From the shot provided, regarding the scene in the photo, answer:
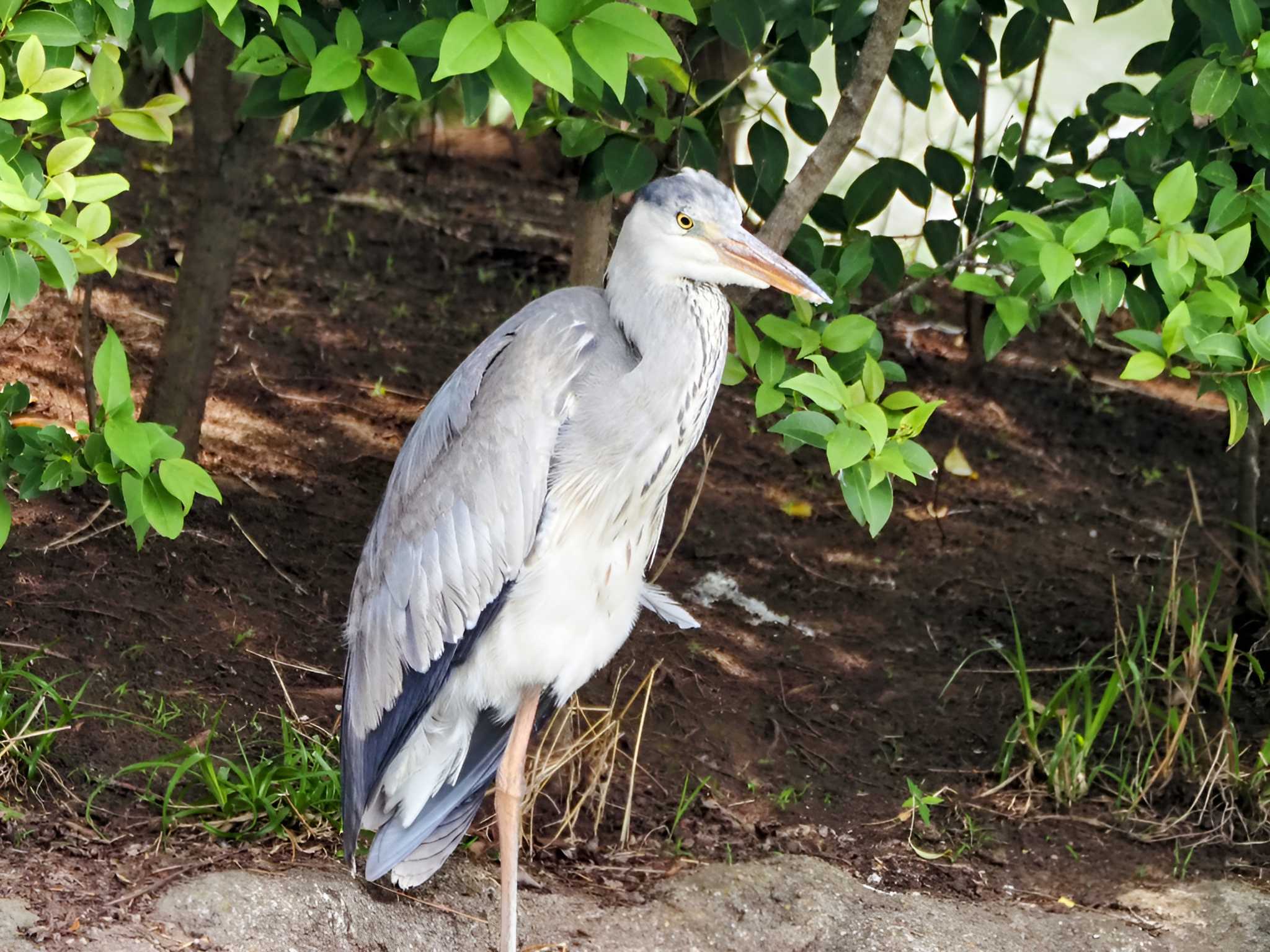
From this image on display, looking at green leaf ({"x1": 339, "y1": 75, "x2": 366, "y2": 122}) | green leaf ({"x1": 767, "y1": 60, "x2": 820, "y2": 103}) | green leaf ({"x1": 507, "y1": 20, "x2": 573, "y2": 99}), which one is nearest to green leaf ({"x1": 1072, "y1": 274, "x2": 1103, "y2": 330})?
green leaf ({"x1": 767, "y1": 60, "x2": 820, "y2": 103})

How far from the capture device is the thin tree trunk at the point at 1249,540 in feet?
13.8

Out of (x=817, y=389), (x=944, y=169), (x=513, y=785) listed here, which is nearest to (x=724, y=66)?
(x=944, y=169)

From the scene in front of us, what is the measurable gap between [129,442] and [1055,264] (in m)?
1.55

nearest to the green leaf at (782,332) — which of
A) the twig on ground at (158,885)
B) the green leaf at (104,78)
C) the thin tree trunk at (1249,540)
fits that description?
the green leaf at (104,78)

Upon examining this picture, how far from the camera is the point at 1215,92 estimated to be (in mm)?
2480

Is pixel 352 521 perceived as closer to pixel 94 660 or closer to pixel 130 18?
pixel 94 660

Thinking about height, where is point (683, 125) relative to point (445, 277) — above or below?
above

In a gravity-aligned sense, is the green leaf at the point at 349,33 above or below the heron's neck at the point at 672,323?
above

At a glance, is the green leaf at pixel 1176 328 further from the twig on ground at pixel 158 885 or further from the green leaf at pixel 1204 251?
the twig on ground at pixel 158 885

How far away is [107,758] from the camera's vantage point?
3205 mm

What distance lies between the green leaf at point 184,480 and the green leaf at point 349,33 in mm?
738

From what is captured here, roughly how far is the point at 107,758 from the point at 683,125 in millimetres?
1863

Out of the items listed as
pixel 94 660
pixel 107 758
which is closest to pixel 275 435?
pixel 94 660

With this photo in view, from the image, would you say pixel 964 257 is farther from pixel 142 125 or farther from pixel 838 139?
pixel 142 125
